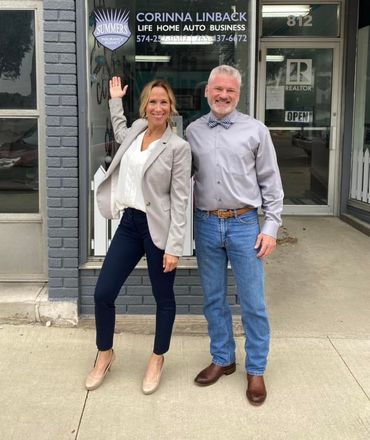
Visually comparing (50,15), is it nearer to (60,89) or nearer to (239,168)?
(60,89)

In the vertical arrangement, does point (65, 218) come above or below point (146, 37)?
below

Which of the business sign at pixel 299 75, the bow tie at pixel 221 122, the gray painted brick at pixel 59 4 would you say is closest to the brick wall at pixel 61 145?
the gray painted brick at pixel 59 4

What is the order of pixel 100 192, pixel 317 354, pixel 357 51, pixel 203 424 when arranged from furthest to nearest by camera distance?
pixel 357 51
pixel 317 354
pixel 100 192
pixel 203 424

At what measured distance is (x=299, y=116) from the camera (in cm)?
805

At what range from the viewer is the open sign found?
8.05 metres

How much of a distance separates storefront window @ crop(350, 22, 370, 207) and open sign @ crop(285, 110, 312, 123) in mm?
630

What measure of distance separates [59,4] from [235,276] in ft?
7.20

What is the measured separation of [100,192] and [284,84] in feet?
17.4

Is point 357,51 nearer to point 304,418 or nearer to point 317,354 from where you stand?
point 317,354

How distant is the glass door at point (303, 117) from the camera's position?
7.94 metres

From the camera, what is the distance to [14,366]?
11.9 ft

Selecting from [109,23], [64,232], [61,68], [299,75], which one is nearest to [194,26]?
[109,23]

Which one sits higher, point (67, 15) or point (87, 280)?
point (67, 15)

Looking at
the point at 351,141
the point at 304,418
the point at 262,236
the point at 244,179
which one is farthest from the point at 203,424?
the point at 351,141
